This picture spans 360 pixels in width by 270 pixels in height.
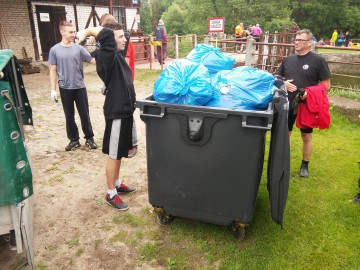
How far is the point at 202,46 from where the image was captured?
3.25m

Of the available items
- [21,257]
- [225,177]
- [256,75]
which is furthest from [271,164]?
[21,257]

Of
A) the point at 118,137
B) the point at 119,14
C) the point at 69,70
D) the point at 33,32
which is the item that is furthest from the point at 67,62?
the point at 119,14

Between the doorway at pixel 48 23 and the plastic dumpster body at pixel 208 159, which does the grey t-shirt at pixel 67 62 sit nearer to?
the plastic dumpster body at pixel 208 159

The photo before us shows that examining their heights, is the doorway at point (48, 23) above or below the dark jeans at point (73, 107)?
above

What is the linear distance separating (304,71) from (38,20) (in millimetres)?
13863

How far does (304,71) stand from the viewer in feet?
12.3

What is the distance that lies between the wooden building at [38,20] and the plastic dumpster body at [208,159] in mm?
11719

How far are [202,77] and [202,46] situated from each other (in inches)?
34.2

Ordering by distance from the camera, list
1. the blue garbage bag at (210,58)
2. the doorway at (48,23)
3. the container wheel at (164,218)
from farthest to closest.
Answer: the doorway at (48,23), the blue garbage bag at (210,58), the container wheel at (164,218)

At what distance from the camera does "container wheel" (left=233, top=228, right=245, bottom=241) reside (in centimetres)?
279

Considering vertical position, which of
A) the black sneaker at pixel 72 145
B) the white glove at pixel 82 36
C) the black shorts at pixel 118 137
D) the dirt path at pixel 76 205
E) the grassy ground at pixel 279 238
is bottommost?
the dirt path at pixel 76 205

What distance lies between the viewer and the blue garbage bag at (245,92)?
8.13ft

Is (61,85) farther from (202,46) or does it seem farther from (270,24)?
(270,24)

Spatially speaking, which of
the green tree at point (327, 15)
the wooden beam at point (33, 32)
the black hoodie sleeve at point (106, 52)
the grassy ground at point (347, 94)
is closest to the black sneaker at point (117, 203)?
the black hoodie sleeve at point (106, 52)
